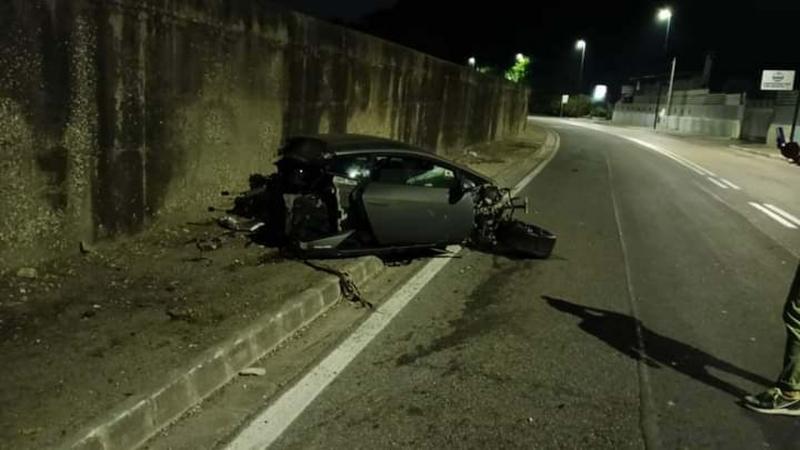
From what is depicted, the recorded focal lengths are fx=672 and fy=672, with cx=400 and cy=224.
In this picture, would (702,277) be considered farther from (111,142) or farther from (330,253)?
(111,142)

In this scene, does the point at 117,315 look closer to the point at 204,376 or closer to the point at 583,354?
the point at 204,376

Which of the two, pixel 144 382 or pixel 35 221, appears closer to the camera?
pixel 144 382

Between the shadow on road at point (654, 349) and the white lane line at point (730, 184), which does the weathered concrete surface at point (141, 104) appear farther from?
the white lane line at point (730, 184)

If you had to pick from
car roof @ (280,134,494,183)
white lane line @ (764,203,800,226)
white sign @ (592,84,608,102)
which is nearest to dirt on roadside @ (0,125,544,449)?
car roof @ (280,134,494,183)

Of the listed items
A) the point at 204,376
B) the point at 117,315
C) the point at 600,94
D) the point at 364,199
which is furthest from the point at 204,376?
the point at 600,94

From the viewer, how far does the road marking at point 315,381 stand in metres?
3.60

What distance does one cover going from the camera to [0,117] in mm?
5172

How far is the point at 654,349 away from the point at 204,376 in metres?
3.32

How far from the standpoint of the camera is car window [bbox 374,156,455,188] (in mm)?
6988

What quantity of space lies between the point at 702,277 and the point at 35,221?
264 inches

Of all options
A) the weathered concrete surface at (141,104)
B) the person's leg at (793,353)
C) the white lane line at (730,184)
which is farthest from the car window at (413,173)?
the white lane line at (730,184)

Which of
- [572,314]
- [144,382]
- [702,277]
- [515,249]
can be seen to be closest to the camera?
[144,382]

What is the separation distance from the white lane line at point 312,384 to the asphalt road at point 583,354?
0.07 meters

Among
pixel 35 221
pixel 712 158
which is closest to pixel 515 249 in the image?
pixel 35 221
